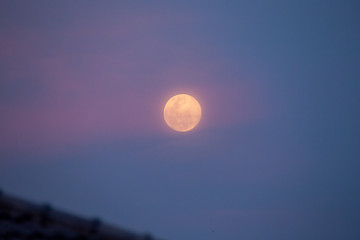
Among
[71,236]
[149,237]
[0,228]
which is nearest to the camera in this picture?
[0,228]

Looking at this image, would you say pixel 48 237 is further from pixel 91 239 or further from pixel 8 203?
pixel 8 203

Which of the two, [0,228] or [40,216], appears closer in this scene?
[0,228]

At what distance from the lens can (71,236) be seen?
4.16m

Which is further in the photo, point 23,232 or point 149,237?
point 149,237

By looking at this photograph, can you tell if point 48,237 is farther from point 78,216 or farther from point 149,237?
point 149,237

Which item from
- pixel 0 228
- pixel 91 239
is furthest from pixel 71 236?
pixel 0 228

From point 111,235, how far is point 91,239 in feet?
0.89

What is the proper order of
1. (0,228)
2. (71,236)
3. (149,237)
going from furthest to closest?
(149,237), (71,236), (0,228)

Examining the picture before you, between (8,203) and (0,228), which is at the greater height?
(8,203)

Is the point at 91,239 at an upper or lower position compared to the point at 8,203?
lower

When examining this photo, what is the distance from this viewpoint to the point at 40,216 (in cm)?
428

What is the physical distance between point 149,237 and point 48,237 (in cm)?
134

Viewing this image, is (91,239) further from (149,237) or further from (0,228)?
(0,228)

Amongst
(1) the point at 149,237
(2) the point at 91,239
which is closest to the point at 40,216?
(2) the point at 91,239
